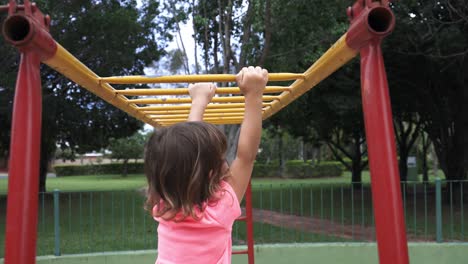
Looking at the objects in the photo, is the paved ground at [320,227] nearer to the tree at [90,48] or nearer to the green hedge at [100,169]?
the tree at [90,48]

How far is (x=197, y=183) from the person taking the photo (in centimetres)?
124

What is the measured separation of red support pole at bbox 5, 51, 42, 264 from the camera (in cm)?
142

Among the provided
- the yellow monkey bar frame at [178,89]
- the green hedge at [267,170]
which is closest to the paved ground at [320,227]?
the yellow monkey bar frame at [178,89]

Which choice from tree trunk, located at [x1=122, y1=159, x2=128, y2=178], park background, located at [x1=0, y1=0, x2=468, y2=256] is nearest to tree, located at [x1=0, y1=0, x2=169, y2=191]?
park background, located at [x1=0, y1=0, x2=468, y2=256]

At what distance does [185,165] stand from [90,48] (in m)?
10.3

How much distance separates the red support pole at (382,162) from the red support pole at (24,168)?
3.25ft

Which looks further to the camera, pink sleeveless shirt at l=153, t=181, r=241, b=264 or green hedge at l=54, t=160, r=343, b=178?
green hedge at l=54, t=160, r=343, b=178

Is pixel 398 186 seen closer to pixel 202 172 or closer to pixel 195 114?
pixel 202 172

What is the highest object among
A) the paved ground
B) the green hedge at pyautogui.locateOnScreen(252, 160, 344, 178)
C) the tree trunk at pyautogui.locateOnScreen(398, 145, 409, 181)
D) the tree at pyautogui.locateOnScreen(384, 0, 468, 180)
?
the tree at pyautogui.locateOnScreen(384, 0, 468, 180)

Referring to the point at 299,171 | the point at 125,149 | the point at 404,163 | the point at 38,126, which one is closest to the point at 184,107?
the point at 38,126

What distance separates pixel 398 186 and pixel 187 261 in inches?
24.7

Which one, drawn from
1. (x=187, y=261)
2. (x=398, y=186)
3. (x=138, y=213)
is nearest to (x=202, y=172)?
(x=187, y=261)

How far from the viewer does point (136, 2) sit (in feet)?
37.8

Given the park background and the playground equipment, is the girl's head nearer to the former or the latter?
the playground equipment
